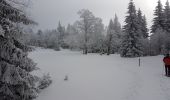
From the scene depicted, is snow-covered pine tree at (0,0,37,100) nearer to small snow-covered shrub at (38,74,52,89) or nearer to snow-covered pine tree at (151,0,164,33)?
small snow-covered shrub at (38,74,52,89)

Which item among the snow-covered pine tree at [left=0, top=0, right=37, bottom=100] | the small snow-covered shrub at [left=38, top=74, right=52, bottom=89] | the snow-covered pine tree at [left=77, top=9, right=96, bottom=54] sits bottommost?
the small snow-covered shrub at [left=38, top=74, right=52, bottom=89]

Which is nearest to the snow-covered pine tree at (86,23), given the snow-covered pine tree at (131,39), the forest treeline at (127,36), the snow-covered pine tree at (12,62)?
the forest treeline at (127,36)

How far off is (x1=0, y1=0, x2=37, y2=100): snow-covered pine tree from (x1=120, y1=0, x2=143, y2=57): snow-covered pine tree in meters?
30.3

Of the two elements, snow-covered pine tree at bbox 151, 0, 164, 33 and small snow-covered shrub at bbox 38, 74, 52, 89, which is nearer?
small snow-covered shrub at bbox 38, 74, 52, 89

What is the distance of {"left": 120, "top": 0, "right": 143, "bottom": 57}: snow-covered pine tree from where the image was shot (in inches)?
1502

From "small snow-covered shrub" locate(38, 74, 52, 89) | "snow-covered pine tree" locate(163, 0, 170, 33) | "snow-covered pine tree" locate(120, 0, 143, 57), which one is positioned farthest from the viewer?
"snow-covered pine tree" locate(163, 0, 170, 33)

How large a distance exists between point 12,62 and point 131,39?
31887mm

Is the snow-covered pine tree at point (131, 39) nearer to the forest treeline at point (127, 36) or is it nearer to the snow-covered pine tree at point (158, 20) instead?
the forest treeline at point (127, 36)

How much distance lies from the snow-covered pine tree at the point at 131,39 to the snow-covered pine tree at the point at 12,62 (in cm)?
3028

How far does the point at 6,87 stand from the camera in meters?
8.76

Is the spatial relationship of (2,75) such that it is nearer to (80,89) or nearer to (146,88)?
(80,89)

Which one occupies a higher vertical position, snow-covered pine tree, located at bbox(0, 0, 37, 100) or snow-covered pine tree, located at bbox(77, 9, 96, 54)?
snow-covered pine tree, located at bbox(77, 9, 96, 54)

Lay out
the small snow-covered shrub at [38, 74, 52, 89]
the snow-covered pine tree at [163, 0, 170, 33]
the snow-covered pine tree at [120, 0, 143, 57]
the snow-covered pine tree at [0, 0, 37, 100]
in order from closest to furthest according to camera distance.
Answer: the snow-covered pine tree at [0, 0, 37, 100] → the small snow-covered shrub at [38, 74, 52, 89] → the snow-covered pine tree at [120, 0, 143, 57] → the snow-covered pine tree at [163, 0, 170, 33]

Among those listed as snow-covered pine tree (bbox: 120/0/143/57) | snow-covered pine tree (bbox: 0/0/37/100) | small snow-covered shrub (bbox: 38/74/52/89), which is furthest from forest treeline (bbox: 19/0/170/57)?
snow-covered pine tree (bbox: 0/0/37/100)
